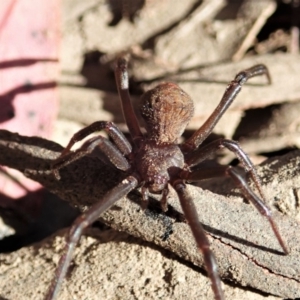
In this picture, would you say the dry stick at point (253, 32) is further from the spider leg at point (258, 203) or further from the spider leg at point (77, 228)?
the spider leg at point (77, 228)

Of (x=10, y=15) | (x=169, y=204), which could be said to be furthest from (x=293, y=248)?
(x=10, y=15)

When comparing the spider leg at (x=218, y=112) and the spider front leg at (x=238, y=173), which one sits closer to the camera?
the spider front leg at (x=238, y=173)

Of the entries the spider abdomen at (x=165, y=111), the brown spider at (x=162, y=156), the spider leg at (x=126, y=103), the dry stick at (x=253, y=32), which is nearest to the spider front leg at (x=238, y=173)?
the brown spider at (x=162, y=156)

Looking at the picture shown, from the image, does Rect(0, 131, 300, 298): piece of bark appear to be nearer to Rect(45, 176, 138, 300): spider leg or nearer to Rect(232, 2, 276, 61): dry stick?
Rect(45, 176, 138, 300): spider leg

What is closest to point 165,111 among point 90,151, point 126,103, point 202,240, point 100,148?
point 126,103

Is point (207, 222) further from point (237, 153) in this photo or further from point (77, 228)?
point (77, 228)

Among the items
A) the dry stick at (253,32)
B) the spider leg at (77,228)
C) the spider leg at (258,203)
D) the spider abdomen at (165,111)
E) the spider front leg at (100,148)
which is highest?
the dry stick at (253,32)

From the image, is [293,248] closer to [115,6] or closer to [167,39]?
[167,39]
